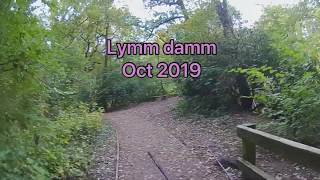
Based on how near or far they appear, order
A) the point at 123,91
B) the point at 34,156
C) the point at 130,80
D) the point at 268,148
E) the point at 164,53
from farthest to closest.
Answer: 1. the point at 130,80
2. the point at 123,91
3. the point at 164,53
4. the point at 34,156
5. the point at 268,148

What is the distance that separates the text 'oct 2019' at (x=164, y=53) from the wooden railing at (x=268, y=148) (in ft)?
30.5

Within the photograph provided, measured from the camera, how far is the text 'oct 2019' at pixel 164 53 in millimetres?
15672

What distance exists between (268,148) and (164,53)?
815 inches

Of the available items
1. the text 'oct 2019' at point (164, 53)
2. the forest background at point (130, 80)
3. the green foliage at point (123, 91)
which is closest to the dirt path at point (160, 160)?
the forest background at point (130, 80)

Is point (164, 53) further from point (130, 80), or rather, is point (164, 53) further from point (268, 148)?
point (268, 148)

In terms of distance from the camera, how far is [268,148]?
15.5 ft

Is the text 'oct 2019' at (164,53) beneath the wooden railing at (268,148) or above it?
above

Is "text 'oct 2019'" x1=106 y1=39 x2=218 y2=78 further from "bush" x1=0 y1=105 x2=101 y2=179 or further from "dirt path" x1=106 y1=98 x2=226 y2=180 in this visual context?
"bush" x1=0 y1=105 x2=101 y2=179

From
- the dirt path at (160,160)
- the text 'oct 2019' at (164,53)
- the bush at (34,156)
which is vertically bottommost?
the dirt path at (160,160)

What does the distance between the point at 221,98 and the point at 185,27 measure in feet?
12.1

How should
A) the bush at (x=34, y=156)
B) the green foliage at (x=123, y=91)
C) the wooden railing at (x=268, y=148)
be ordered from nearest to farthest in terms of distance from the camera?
the wooden railing at (x=268, y=148) → the bush at (x=34, y=156) → the green foliage at (x=123, y=91)

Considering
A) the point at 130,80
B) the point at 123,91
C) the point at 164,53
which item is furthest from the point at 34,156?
the point at 130,80

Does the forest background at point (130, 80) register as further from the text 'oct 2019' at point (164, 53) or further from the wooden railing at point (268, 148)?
the wooden railing at point (268, 148)

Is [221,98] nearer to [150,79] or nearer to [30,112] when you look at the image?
[30,112]
